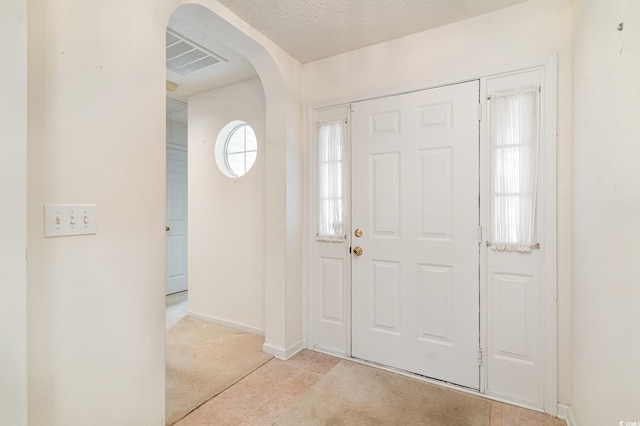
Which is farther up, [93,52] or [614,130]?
[93,52]

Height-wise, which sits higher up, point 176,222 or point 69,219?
point 69,219

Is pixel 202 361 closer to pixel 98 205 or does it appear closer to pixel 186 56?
pixel 98 205

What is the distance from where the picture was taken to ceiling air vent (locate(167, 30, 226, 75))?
2445 millimetres

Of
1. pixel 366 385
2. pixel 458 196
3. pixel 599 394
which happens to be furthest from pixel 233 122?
pixel 599 394

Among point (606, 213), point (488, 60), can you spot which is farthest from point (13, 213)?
point (488, 60)

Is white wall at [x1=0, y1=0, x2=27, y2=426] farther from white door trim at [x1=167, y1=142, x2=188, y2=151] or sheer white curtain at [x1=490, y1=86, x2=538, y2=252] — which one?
Answer: white door trim at [x1=167, y1=142, x2=188, y2=151]

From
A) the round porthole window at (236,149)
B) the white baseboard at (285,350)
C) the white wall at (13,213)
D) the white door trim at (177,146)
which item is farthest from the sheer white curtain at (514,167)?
the white door trim at (177,146)

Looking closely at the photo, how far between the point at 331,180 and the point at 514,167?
1.37 m

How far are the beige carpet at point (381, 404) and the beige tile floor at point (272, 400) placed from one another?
3.0 inches

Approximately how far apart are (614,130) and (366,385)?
80.0 inches

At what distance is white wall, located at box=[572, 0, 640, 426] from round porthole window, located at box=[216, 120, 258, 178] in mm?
2704

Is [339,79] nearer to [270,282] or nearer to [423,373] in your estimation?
[270,282]

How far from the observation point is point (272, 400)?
198cm

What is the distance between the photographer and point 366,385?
7.00ft
